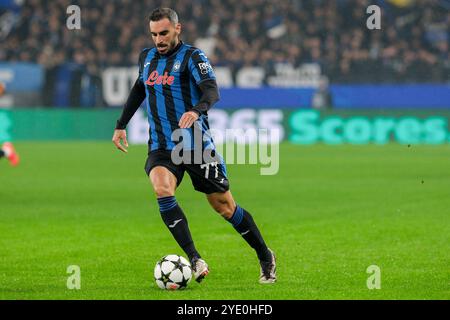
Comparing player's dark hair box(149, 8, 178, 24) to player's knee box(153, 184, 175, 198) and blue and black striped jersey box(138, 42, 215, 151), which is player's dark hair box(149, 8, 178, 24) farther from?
player's knee box(153, 184, 175, 198)

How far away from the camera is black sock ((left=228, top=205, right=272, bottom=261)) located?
7840 mm

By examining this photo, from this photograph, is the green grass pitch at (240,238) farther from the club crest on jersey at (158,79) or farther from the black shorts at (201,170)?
the club crest on jersey at (158,79)

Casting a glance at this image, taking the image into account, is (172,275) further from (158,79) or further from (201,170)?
(158,79)

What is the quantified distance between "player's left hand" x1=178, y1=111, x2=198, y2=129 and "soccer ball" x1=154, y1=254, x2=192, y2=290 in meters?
1.05

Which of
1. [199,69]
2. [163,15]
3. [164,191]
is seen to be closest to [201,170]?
[164,191]

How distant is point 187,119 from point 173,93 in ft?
1.76

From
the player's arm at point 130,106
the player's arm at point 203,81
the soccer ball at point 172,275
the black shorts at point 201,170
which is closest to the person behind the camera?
the soccer ball at point 172,275

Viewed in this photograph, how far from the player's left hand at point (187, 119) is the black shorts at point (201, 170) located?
1.44 feet

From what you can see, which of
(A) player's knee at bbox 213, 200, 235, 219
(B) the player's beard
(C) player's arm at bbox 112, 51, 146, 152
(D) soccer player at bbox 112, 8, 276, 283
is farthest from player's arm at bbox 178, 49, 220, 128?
(A) player's knee at bbox 213, 200, 235, 219

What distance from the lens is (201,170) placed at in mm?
7676

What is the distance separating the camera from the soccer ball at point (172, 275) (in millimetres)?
7430

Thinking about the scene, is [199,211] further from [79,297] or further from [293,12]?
[293,12]

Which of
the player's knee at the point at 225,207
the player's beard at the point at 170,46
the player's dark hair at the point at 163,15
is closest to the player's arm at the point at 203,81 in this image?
the player's beard at the point at 170,46
